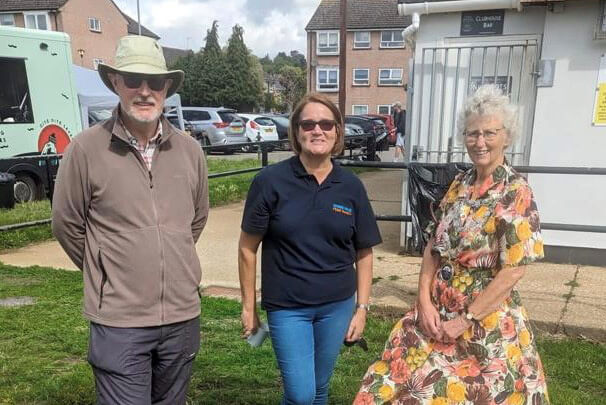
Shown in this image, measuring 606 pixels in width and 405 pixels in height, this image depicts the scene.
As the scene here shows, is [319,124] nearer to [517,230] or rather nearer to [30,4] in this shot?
[517,230]

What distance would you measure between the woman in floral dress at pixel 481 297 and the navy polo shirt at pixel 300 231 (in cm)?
42

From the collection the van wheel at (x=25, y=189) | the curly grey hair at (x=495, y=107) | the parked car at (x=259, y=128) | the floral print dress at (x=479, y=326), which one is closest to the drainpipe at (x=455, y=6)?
the curly grey hair at (x=495, y=107)

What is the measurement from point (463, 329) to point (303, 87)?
5665cm

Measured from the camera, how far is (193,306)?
2.21 metres

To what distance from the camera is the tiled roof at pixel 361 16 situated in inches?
1610

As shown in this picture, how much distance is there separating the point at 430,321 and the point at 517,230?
21.2 inches

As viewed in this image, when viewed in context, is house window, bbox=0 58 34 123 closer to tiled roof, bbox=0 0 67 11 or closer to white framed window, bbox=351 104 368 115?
tiled roof, bbox=0 0 67 11

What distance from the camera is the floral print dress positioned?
2.11 meters

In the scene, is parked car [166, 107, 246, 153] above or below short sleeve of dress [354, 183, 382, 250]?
below

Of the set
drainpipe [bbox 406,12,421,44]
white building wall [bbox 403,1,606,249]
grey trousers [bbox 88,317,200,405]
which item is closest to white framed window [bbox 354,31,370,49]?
drainpipe [bbox 406,12,421,44]

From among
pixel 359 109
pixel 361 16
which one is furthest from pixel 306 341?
pixel 361 16

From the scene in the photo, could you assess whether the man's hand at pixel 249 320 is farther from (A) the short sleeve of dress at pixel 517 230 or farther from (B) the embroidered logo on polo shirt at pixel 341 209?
(A) the short sleeve of dress at pixel 517 230

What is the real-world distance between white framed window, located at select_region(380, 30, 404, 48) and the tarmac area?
117ft

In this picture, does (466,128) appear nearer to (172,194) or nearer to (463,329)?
(463,329)
